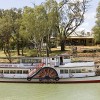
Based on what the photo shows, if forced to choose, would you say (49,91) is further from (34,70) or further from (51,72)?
(34,70)

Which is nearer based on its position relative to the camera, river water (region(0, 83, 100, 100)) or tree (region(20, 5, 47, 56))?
river water (region(0, 83, 100, 100))

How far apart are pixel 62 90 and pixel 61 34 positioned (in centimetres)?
2736

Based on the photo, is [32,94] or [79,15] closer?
[32,94]

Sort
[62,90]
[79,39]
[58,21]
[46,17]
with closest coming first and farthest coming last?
1. [62,90]
2. [46,17]
3. [58,21]
4. [79,39]

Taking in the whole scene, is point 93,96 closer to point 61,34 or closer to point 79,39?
point 61,34

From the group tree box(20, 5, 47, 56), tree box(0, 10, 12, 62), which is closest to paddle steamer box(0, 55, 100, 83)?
tree box(0, 10, 12, 62)

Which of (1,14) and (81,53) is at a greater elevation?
(1,14)

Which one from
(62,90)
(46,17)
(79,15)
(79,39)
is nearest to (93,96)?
(62,90)

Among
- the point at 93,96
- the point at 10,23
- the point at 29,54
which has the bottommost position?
the point at 93,96

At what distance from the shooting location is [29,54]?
207 ft

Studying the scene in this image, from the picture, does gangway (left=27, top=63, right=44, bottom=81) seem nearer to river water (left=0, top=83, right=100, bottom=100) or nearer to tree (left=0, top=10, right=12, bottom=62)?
river water (left=0, top=83, right=100, bottom=100)

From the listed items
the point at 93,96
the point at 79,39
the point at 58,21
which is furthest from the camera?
the point at 79,39

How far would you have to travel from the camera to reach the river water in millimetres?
35969

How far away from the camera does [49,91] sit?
38.8 m
